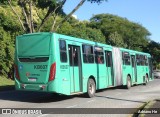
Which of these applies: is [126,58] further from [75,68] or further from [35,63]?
[35,63]

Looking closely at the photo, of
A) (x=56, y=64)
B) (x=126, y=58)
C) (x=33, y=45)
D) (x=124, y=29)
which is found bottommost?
(x=56, y=64)

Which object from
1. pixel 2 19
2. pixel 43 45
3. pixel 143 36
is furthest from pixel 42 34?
pixel 143 36

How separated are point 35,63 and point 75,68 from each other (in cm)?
200

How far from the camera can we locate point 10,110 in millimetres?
13656

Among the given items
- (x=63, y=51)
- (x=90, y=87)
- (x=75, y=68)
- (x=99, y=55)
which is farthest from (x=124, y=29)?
(x=63, y=51)

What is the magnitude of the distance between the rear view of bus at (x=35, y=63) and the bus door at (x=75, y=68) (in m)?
1.31

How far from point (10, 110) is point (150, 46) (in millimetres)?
78877

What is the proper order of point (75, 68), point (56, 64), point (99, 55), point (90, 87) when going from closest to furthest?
point (56, 64)
point (75, 68)
point (90, 87)
point (99, 55)

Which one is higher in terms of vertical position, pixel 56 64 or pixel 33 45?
pixel 33 45

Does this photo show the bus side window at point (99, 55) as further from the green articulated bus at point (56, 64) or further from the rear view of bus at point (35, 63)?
the rear view of bus at point (35, 63)

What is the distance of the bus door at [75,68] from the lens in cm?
1700

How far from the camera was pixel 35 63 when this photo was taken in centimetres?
1639

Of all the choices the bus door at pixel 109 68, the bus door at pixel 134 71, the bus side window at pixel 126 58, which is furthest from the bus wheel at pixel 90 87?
the bus door at pixel 134 71

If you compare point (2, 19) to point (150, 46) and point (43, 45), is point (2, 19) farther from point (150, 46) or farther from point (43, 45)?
point (150, 46)
